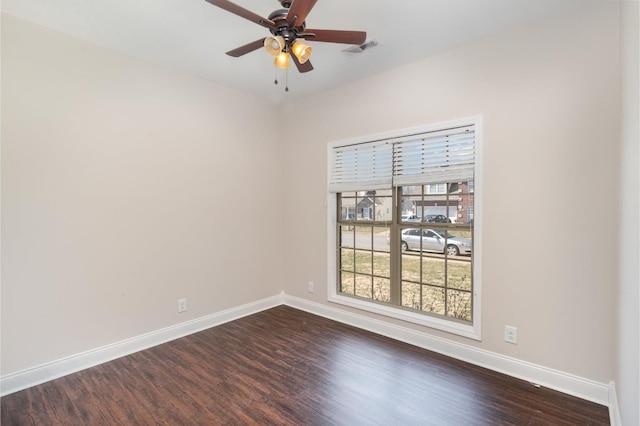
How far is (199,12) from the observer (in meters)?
2.26

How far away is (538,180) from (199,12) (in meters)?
2.92

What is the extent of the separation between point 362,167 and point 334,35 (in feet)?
5.74

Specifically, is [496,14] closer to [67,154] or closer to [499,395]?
[499,395]

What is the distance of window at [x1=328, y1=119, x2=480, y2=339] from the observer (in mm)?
2812

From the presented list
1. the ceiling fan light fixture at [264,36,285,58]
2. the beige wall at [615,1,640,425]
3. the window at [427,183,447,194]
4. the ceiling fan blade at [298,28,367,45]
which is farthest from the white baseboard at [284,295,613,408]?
the ceiling fan light fixture at [264,36,285,58]

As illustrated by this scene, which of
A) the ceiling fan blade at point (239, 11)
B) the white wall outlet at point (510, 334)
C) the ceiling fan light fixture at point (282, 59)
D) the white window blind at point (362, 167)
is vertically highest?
the ceiling fan blade at point (239, 11)

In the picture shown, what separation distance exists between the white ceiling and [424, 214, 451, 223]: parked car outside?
1.57 metres

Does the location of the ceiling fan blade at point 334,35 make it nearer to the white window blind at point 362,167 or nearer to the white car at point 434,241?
the white window blind at point 362,167

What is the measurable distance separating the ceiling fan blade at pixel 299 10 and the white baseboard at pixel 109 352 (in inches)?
122

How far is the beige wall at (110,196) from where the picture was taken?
2.33 m

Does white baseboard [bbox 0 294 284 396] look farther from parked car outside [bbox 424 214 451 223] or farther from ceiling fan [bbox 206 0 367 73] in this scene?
ceiling fan [bbox 206 0 367 73]

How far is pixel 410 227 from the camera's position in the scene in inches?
127

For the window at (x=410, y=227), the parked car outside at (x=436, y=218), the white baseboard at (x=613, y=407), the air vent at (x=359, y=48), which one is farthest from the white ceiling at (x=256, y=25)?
the white baseboard at (x=613, y=407)

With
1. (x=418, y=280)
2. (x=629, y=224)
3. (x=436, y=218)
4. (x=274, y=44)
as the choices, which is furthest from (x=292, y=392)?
(x=274, y=44)
